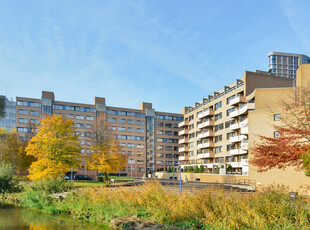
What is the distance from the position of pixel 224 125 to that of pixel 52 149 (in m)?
43.5

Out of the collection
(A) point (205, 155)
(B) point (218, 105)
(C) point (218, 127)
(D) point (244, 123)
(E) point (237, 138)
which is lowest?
(A) point (205, 155)

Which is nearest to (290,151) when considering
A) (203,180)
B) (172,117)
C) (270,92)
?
(270,92)

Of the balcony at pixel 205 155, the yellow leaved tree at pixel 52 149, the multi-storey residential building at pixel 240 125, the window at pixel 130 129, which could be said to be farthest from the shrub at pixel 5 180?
the window at pixel 130 129

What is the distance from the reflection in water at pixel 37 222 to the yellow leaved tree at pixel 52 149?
36.0ft

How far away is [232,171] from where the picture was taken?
59469 millimetres

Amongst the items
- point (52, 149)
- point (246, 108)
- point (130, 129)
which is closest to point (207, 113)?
point (246, 108)

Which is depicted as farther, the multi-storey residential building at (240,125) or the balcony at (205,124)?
the balcony at (205,124)

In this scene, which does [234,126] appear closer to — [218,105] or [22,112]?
[218,105]

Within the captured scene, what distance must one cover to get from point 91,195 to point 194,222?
10719mm

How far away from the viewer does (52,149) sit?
35594 mm

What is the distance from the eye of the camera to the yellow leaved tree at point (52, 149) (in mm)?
34688

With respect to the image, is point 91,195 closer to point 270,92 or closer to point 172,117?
point 270,92

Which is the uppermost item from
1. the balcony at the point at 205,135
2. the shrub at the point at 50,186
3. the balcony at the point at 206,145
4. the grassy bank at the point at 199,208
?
the balcony at the point at 205,135

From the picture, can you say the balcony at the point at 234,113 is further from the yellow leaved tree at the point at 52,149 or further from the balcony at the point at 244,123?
the yellow leaved tree at the point at 52,149
